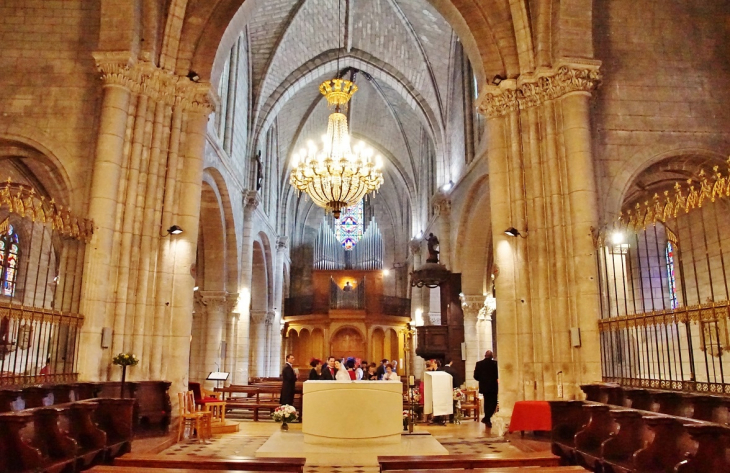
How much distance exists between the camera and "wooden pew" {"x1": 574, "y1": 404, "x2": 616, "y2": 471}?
7227 mm

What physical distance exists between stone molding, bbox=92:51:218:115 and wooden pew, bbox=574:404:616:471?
34.7ft

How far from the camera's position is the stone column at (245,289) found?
21859 millimetres

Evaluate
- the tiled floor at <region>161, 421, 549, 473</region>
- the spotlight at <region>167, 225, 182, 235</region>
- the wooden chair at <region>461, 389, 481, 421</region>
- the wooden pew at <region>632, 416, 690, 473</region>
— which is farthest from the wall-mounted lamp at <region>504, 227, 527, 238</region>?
the spotlight at <region>167, 225, 182, 235</region>

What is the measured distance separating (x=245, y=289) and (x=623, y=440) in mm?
16949

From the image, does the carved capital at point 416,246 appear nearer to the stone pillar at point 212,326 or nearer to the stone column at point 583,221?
the stone pillar at point 212,326

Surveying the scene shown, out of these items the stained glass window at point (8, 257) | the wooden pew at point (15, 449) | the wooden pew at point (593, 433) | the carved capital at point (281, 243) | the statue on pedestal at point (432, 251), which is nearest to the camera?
the wooden pew at point (15, 449)

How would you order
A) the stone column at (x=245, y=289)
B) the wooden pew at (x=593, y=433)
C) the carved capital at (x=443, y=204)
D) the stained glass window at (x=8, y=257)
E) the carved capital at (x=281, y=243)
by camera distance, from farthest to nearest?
the carved capital at (x=281, y=243) → the carved capital at (x=443, y=204) → the stone column at (x=245, y=289) → the stained glass window at (x=8, y=257) → the wooden pew at (x=593, y=433)

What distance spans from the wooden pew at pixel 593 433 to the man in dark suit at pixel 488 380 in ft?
16.8

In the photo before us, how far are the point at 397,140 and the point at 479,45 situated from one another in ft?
58.1

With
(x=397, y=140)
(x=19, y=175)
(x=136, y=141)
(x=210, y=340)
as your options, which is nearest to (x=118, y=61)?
(x=136, y=141)

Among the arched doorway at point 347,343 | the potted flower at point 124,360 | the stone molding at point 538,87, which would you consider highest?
the stone molding at point 538,87

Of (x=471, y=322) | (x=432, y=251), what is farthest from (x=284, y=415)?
(x=471, y=322)

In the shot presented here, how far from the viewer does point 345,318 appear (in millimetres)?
34750

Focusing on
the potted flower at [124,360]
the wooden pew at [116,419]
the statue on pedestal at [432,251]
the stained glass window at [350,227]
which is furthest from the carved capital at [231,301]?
the stained glass window at [350,227]
